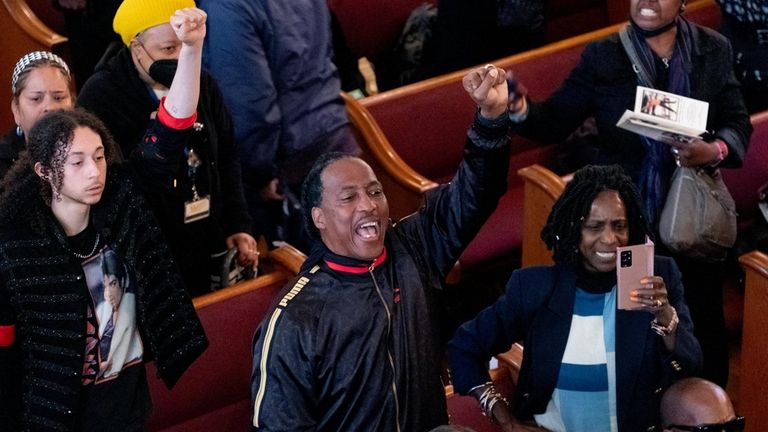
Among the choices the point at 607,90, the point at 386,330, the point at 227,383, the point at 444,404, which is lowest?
the point at 227,383

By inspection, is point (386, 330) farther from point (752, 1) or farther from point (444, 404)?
point (752, 1)

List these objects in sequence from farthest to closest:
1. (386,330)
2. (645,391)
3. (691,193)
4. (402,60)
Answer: (402,60)
(691,193)
(645,391)
(386,330)

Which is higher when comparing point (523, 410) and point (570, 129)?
point (570, 129)

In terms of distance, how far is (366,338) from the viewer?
2752 millimetres

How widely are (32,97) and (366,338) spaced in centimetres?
126

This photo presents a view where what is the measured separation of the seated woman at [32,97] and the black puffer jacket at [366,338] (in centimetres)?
100

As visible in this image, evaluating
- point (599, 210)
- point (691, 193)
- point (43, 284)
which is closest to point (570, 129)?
point (691, 193)

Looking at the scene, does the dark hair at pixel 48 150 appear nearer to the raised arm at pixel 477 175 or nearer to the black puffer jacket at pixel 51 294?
the black puffer jacket at pixel 51 294

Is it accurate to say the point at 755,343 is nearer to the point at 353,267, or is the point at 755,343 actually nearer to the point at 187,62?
the point at 353,267

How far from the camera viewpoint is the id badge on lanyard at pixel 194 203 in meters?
3.66

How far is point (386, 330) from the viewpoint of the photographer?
2762 mm

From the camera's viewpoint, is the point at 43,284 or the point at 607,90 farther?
the point at 607,90

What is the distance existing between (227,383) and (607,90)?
1.41 metres

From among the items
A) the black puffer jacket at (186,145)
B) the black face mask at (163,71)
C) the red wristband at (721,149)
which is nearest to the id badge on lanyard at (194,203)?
the black puffer jacket at (186,145)
